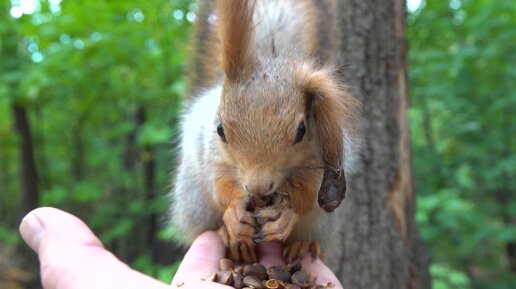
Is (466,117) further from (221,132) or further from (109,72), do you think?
(221,132)

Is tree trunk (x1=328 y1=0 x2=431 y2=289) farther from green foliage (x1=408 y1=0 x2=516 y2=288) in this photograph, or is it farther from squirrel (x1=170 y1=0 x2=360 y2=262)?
green foliage (x1=408 y1=0 x2=516 y2=288)

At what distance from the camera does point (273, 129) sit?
3.81ft

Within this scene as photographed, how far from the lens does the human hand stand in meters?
1.30

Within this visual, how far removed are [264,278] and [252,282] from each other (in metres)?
0.08

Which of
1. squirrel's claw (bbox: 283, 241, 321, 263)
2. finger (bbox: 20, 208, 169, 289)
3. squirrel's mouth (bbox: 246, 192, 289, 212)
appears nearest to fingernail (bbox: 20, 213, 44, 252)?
finger (bbox: 20, 208, 169, 289)

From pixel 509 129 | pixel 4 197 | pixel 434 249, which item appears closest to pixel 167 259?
pixel 434 249

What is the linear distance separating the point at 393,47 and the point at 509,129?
3.57m

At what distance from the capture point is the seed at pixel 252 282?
129 cm

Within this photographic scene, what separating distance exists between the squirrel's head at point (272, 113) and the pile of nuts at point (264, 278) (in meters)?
0.29

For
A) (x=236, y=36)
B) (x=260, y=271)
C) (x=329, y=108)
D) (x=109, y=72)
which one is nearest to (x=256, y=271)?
(x=260, y=271)

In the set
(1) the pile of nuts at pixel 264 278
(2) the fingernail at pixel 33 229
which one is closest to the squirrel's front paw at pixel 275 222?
(1) the pile of nuts at pixel 264 278

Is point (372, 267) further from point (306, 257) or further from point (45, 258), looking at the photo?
point (45, 258)

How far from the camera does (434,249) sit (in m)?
5.09

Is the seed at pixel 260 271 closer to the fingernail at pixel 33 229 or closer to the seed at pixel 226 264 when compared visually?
the seed at pixel 226 264
